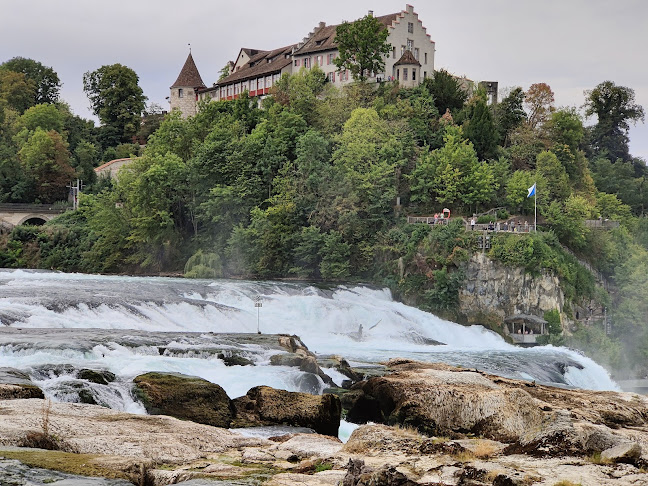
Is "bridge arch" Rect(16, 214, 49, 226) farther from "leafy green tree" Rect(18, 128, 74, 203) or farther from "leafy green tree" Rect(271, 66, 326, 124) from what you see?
"leafy green tree" Rect(271, 66, 326, 124)

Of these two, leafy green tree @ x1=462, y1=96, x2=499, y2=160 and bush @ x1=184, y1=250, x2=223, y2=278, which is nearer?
bush @ x1=184, y1=250, x2=223, y2=278

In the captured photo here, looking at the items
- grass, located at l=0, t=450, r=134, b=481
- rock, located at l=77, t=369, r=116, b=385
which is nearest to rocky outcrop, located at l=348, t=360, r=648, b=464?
rock, located at l=77, t=369, r=116, b=385

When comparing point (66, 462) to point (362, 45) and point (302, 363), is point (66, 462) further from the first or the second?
point (362, 45)

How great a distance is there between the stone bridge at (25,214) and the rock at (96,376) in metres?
56.9

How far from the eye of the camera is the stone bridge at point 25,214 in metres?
81.0

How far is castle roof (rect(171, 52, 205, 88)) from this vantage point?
10519 centimetres

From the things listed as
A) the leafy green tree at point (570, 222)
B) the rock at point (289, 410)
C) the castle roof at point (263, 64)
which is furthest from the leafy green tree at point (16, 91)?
the rock at point (289, 410)

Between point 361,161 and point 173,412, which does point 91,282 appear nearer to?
point 361,161

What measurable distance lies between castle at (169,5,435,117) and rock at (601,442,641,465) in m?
66.9

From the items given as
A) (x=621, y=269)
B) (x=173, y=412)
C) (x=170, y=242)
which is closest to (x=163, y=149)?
(x=170, y=242)

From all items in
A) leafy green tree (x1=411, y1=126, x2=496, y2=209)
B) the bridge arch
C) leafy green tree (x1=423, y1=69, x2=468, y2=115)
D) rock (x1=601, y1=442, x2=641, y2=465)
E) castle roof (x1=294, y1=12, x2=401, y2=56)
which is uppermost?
castle roof (x1=294, y1=12, x2=401, y2=56)

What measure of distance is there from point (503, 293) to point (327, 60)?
111 ft

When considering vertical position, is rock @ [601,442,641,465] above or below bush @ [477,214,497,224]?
below

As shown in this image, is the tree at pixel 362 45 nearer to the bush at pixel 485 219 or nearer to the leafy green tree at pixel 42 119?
the bush at pixel 485 219
